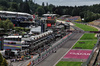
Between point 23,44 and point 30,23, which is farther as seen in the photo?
point 30,23

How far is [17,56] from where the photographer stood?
8638 centimetres

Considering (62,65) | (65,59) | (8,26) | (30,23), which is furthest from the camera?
(30,23)

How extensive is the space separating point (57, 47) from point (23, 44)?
1991cm

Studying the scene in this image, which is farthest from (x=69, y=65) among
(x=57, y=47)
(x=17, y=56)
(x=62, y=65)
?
(x=57, y=47)

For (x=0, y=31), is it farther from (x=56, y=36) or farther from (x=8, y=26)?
(x=56, y=36)

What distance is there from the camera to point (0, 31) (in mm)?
142625

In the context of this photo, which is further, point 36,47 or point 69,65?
point 36,47

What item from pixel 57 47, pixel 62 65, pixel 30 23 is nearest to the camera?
pixel 62 65

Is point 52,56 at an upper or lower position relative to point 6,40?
lower

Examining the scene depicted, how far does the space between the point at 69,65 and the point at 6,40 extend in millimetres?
26612

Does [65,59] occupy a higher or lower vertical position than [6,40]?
lower

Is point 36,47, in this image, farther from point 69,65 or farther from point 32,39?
point 69,65

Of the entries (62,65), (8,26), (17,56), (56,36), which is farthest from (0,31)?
(62,65)

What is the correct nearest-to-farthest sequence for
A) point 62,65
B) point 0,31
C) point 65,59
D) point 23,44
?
1. point 62,65
2. point 65,59
3. point 23,44
4. point 0,31
